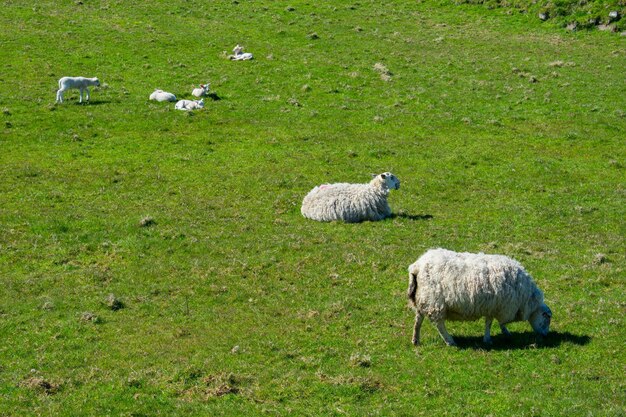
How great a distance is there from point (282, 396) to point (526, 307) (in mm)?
5984

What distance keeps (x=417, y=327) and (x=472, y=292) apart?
1.54 m

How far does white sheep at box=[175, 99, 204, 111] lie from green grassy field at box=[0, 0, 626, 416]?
632 millimetres

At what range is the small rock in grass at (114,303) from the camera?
19.5m

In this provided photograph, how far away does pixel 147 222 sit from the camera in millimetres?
25844

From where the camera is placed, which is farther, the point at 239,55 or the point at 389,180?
the point at 239,55

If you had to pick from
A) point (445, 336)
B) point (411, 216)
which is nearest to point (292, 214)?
point (411, 216)

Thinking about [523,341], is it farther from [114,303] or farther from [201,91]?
[201,91]

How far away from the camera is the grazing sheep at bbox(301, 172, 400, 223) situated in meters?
27.2

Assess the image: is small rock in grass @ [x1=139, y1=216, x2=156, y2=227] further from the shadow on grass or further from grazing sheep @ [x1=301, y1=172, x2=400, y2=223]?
the shadow on grass

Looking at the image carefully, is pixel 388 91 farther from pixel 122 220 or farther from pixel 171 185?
pixel 122 220

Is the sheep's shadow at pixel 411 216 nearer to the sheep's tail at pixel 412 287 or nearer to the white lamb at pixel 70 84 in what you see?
the sheep's tail at pixel 412 287

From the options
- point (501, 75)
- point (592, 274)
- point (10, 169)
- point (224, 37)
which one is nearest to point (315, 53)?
point (224, 37)

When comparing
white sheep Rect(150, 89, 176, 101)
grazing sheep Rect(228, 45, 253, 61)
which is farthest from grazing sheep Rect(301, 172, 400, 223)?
grazing sheep Rect(228, 45, 253, 61)

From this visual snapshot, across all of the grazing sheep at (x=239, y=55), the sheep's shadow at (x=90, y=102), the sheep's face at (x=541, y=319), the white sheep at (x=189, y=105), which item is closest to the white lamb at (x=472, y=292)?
the sheep's face at (x=541, y=319)
